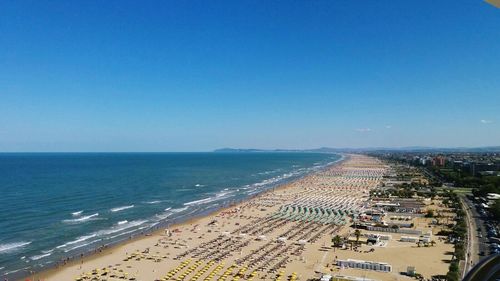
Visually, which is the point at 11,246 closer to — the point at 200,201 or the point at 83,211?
the point at 83,211

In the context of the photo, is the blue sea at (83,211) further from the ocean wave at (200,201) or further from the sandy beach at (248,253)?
the sandy beach at (248,253)

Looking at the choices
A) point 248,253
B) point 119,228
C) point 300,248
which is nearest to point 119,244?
point 119,228

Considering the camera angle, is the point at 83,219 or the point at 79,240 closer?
the point at 79,240

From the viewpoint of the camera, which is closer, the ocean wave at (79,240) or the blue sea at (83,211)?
the blue sea at (83,211)

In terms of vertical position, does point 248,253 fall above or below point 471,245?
below

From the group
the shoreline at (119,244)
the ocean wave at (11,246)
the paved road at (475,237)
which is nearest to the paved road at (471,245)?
the paved road at (475,237)

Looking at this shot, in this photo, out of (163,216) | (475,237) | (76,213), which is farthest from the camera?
(163,216)

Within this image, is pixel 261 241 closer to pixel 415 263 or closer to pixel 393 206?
pixel 415 263
